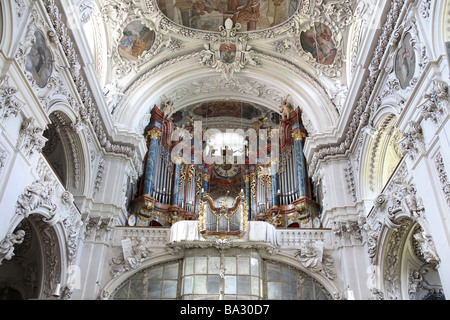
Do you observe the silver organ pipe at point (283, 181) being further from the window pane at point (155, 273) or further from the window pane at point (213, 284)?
the window pane at point (155, 273)

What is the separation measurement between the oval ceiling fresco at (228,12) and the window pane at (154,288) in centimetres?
920

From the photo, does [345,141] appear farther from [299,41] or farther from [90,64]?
[90,64]

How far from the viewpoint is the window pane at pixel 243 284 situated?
1105cm

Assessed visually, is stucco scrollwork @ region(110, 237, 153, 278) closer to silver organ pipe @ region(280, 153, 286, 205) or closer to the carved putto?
Answer: the carved putto

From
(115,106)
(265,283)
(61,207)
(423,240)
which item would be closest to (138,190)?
(115,106)

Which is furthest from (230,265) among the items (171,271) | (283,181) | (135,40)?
(135,40)

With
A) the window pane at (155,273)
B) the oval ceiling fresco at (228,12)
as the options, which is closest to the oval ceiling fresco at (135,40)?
the oval ceiling fresco at (228,12)

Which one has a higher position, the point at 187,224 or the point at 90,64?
the point at 90,64

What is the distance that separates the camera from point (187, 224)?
11859 millimetres

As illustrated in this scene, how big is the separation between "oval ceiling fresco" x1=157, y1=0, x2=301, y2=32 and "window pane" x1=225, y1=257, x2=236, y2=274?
8.65 meters

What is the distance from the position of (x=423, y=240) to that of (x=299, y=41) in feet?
30.2

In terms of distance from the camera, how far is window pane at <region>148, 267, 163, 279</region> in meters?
11.8

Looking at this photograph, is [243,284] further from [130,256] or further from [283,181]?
[283,181]

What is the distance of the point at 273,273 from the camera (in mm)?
11820
